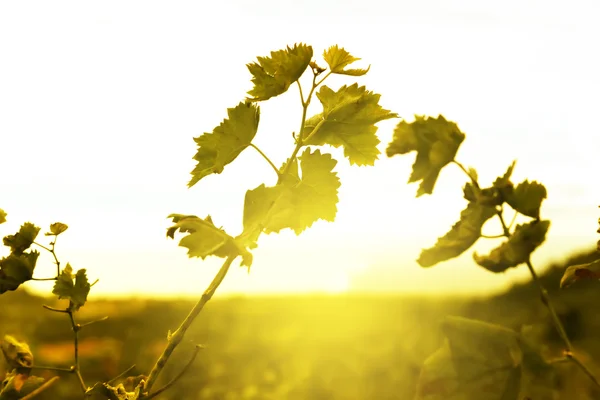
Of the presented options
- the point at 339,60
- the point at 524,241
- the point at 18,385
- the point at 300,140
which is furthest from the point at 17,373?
the point at 524,241

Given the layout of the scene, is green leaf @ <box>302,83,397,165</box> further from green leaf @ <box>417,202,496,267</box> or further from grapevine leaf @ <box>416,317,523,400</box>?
grapevine leaf @ <box>416,317,523,400</box>

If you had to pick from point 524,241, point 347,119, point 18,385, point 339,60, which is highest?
point 339,60

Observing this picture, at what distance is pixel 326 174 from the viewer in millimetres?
1078

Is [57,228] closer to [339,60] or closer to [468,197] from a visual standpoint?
[339,60]

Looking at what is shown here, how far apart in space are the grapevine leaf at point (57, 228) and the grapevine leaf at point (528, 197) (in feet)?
3.42

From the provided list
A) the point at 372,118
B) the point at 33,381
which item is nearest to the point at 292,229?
the point at 372,118

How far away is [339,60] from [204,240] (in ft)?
1.52

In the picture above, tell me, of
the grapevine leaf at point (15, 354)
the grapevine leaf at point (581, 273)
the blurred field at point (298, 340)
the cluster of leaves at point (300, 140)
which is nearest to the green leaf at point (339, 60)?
the cluster of leaves at point (300, 140)

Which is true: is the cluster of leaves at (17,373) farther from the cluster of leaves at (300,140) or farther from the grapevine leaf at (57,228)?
the cluster of leaves at (300,140)

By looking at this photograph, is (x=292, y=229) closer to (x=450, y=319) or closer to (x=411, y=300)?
(x=450, y=319)

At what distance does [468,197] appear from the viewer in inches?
29.7

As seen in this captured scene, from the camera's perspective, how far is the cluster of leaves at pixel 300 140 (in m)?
0.95

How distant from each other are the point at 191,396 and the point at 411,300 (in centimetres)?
263

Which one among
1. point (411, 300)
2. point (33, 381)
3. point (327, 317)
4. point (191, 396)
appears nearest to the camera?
point (33, 381)
